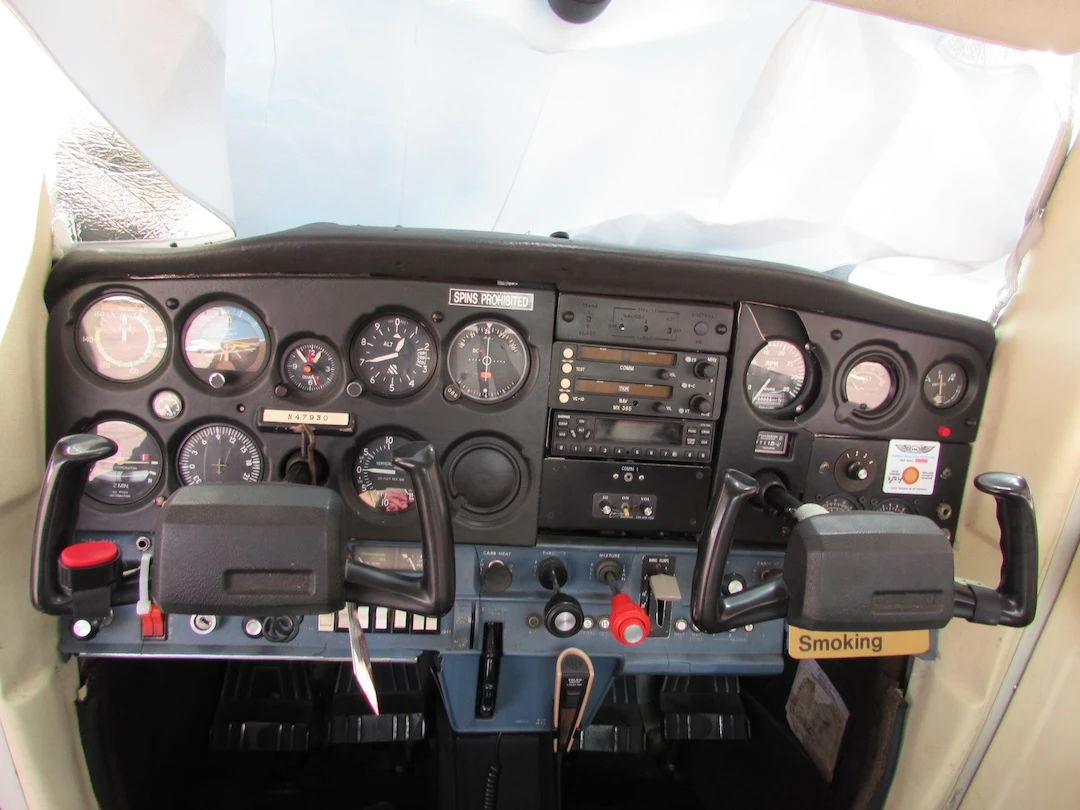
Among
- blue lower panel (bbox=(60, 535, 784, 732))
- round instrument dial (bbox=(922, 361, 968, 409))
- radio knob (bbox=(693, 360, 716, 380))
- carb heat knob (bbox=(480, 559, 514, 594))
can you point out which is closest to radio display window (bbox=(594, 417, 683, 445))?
radio knob (bbox=(693, 360, 716, 380))

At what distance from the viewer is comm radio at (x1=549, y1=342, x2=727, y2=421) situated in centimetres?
133

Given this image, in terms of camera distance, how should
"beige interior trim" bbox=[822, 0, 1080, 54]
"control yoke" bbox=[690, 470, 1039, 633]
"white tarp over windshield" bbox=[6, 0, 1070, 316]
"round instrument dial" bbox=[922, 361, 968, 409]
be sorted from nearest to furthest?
"beige interior trim" bbox=[822, 0, 1080, 54] < "control yoke" bbox=[690, 470, 1039, 633] < "white tarp over windshield" bbox=[6, 0, 1070, 316] < "round instrument dial" bbox=[922, 361, 968, 409]

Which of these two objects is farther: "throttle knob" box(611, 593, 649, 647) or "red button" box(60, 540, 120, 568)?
"throttle knob" box(611, 593, 649, 647)

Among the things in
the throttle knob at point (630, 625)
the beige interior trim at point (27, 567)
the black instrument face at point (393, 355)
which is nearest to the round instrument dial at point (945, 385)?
the throttle knob at point (630, 625)

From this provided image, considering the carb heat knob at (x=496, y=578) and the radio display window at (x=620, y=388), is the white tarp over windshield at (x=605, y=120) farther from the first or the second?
the carb heat knob at (x=496, y=578)

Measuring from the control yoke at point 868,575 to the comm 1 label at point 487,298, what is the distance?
1.83 feet

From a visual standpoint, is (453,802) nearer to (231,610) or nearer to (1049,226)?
(231,610)

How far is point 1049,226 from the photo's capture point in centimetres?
125

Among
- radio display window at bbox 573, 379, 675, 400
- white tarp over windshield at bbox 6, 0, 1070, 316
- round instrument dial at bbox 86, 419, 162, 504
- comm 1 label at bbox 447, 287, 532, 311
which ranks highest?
white tarp over windshield at bbox 6, 0, 1070, 316

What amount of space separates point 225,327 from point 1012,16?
1.42 metres

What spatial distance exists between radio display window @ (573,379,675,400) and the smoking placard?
0.54m

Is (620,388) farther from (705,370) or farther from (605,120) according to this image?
(605,120)

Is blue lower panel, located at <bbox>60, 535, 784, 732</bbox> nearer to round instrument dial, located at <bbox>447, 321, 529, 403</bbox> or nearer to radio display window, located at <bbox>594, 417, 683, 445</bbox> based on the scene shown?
radio display window, located at <bbox>594, 417, 683, 445</bbox>

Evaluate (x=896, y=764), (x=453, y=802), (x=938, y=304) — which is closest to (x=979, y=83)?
(x=938, y=304)
